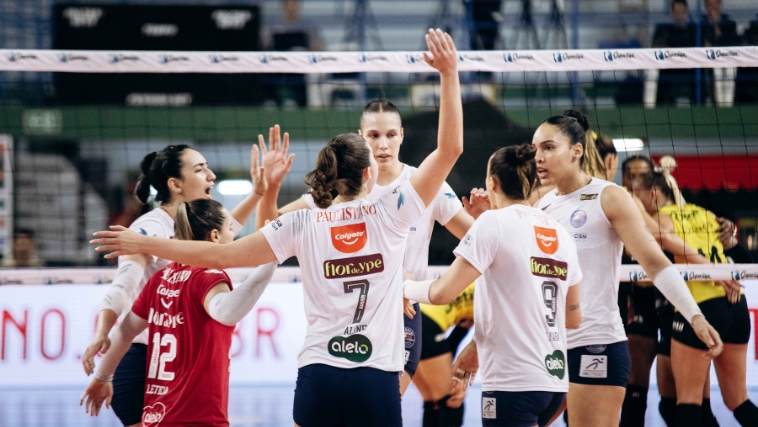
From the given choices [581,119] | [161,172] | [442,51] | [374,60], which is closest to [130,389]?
[161,172]

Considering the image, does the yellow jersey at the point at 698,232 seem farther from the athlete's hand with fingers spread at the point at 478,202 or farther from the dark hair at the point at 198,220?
the dark hair at the point at 198,220

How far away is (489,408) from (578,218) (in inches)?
48.4

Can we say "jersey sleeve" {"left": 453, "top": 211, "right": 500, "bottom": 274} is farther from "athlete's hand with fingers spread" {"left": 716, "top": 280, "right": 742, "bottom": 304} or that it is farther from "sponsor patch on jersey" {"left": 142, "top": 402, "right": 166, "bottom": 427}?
"athlete's hand with fingers spread" {"left": 716, "top": 280, "right": 742, "bottom": 304}

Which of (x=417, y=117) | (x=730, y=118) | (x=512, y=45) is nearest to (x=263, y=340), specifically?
(x=417, y=117)

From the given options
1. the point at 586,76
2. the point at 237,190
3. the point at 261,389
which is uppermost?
the point at 586,76

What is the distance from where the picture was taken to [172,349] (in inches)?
127

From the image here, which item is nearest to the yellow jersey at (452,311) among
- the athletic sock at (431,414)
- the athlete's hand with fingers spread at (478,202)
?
the athletic sock at (431,414)

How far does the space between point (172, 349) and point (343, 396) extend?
0.82 m

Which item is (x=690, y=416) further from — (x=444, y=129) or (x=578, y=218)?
(x=444, y=129)

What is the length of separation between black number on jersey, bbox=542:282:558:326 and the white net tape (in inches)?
82.3

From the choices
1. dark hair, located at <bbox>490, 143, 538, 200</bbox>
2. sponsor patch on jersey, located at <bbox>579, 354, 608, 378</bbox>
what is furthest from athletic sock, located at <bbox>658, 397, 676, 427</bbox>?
dark hair, located at <bbox>490, 143, 538, 200</bbox>

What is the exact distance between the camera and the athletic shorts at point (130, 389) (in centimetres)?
377

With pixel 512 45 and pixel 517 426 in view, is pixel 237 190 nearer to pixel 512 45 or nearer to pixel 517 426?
pixel 512 45

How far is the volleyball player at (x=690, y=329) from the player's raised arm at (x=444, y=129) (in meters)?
2.79
